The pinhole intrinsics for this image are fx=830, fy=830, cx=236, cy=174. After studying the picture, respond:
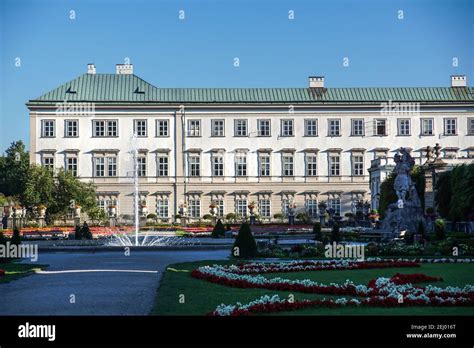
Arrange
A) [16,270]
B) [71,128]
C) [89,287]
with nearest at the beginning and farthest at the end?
[89,287] → [16,270] → [71,128]

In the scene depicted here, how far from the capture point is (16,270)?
60.5ft

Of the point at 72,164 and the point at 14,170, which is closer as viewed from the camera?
the point at 72,164

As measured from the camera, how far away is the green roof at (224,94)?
59469mm

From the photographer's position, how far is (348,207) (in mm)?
59000

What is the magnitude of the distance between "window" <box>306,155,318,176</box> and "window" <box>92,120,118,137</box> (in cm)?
1388

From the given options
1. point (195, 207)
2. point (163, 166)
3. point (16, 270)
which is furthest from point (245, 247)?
point (163, 166)

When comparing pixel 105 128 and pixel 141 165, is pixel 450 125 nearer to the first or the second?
pixel 141 165

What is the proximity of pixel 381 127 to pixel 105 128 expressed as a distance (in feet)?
65.1

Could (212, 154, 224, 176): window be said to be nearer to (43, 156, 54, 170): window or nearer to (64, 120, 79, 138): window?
(64, 120, 79, 138): window

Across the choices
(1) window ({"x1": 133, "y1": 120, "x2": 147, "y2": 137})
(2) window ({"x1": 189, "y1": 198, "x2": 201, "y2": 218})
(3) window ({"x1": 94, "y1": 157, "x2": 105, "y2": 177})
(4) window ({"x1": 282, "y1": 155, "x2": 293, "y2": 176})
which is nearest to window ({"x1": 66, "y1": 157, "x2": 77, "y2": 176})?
(3) window ({"x1": 94, "y1": 157, "x2": 105, "y2": 177})

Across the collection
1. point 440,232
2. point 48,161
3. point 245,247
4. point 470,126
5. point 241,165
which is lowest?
point 245,247

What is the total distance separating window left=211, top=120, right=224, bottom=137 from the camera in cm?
5959

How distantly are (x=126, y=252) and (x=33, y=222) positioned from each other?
23568mm

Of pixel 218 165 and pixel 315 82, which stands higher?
pixel 315 82
